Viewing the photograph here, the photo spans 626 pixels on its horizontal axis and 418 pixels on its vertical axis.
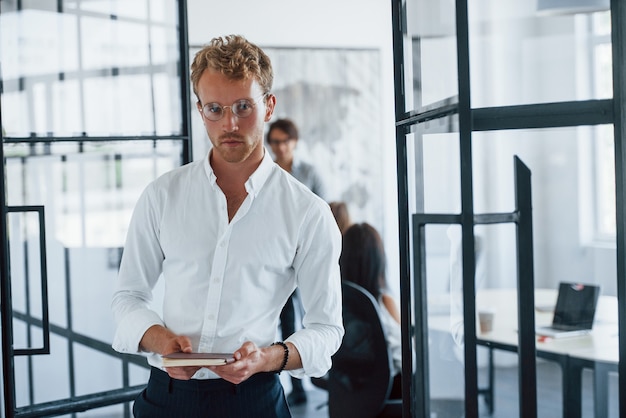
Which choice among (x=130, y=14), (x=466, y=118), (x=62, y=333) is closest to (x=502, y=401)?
(x=466, y=118)

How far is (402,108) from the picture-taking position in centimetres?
235

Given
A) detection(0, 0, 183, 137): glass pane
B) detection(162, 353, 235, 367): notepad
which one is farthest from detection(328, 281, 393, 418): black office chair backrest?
detection(162, 353, 235, 367): notepad

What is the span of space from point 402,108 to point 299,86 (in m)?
3.60

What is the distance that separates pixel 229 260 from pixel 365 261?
1984mm

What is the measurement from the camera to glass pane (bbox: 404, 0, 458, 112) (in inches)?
76.2

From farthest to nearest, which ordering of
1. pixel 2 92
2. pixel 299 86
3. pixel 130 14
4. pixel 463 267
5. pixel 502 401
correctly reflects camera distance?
pixel 299 86 < pixel 130 14 < pixel 2 92 < pixel 502 401 < pixel 463 267

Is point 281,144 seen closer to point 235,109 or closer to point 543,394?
point 235,109

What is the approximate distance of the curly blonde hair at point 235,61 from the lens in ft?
6.63

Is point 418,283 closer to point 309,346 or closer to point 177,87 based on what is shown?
point 309,346

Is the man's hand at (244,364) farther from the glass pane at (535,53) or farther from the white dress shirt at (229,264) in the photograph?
the glass pane at (535,53)

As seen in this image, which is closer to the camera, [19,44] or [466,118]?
[466,118]

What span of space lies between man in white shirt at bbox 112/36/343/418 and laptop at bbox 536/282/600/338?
52cm

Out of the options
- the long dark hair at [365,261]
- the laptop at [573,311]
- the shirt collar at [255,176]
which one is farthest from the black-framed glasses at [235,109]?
the long dark hair at [365,261]

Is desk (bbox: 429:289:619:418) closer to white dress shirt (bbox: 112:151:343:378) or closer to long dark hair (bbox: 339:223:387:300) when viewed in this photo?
white dress shirt (bbox: 112:151:343:378)
